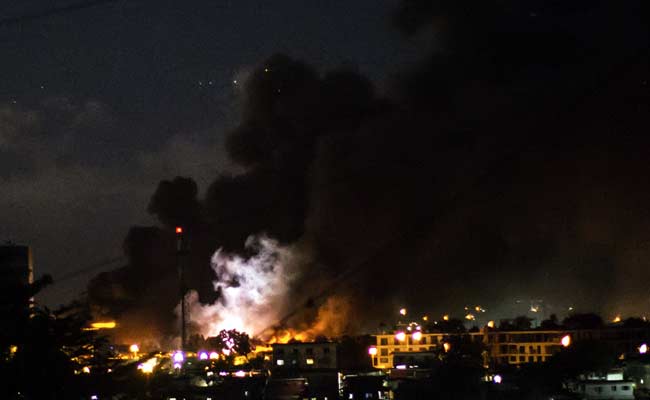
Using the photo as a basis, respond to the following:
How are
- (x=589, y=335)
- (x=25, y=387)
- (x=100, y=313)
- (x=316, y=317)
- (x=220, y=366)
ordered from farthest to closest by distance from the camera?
(x=100, y=313) < (x=316, y=317) < (x=589, y=335) < (x=220, y=366) < (x=25, y=387)

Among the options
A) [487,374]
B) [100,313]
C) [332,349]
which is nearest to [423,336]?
[332,349]

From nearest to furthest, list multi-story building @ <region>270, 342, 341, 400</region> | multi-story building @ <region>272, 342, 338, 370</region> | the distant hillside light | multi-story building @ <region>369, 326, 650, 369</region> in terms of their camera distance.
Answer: multi-story building @ <region>270, 342, 341, 400</region> < multi-story building @ <region>272, 342, 338, 370</region> < the distant hillside light < multi-story building @ <region>369, 326, 650, 369</region>

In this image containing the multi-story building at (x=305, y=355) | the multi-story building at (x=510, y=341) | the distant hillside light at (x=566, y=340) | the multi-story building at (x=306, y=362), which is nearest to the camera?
the multi-story building at (x=306, y=362)

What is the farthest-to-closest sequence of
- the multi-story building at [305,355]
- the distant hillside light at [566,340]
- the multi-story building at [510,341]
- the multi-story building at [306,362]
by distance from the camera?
1. the multi-story building at [510,341]
2. the distant hillside light at [566,340]
3. the multi-story building at [305,355]
4. the multi-story building at [306,362]

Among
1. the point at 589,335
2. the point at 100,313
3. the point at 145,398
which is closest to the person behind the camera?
the point at 145,398

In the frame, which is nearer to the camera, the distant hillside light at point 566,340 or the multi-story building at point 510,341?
the distant hillside light at point 566,340

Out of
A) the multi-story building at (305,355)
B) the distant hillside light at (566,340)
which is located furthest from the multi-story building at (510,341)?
the multi-story building at (305,355)

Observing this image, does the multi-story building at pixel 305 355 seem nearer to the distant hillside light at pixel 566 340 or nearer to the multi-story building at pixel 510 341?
the multi-story building at pixel 510 341

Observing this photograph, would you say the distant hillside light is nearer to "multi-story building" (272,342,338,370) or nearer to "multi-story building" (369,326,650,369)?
"multi-story building" (369,326,650,369)

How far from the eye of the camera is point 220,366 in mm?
31828

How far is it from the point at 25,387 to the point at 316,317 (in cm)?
3463

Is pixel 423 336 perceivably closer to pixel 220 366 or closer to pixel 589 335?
pixel 589 335

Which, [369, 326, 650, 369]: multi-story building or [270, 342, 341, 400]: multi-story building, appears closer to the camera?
[270, 342, 341, 400]: multi-story building

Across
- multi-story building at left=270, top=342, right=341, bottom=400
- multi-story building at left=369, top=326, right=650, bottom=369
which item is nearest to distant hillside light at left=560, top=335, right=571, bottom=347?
multi-story building at left=369, top=326, right=650, bottom=369
